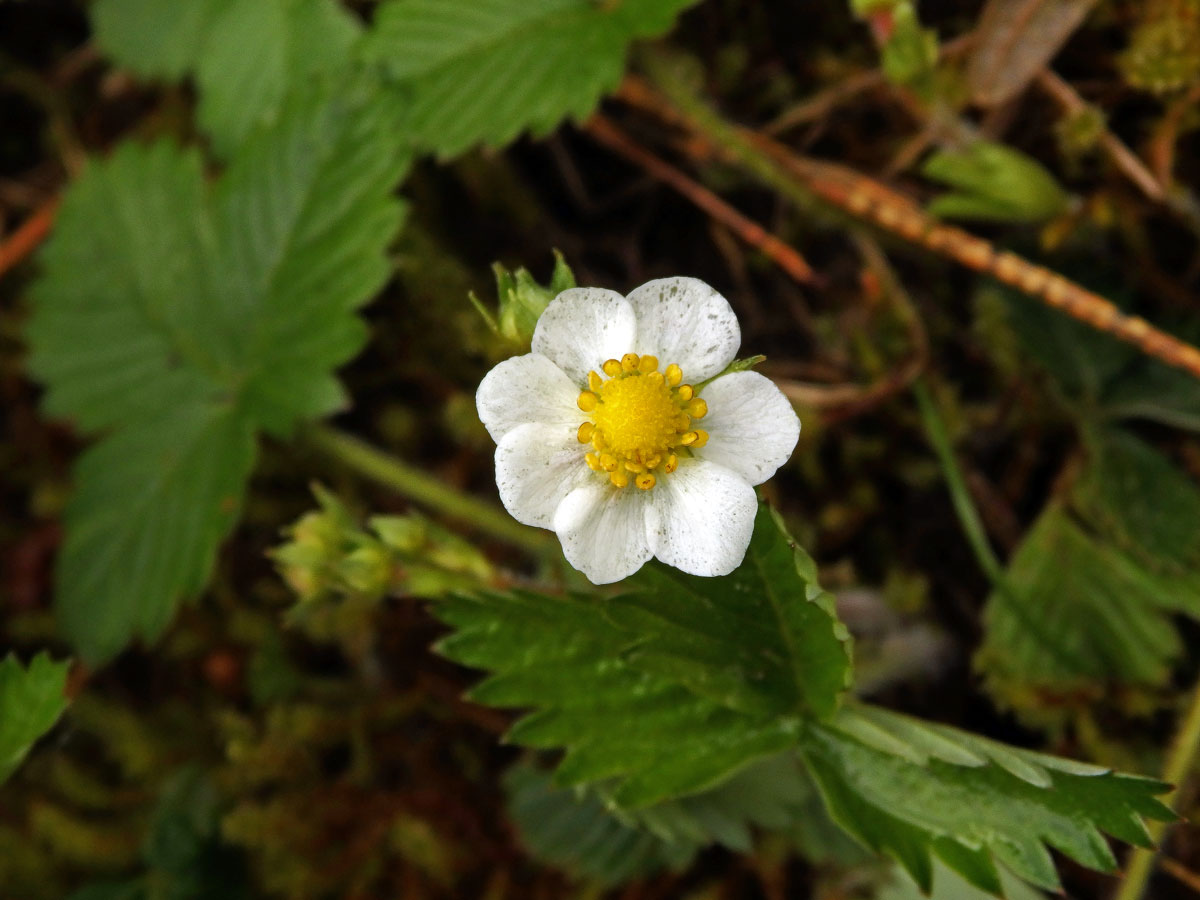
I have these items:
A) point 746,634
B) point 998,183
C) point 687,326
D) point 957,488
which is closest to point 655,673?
point 746,634

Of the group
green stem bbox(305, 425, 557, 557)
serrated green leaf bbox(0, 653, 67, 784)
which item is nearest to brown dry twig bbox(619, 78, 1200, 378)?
green stem bbox(305, 425, 557, 557)

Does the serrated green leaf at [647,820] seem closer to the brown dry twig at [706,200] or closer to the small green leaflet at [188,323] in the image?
the small green leaflet at [188,323]

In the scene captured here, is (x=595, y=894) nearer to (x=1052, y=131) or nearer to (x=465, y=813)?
(x=465, y=813)

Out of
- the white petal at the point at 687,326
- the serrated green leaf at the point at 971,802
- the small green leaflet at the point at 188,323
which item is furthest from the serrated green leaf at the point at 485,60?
the serrated green leaf at the point at 971,802

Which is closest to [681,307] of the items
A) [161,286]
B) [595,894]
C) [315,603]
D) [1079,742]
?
[315,603]

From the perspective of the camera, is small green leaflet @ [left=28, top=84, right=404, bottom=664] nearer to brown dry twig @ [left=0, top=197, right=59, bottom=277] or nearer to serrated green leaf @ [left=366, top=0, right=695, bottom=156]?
serrated green leaf @ [left=366, top=0, right=695, bottom=156]
